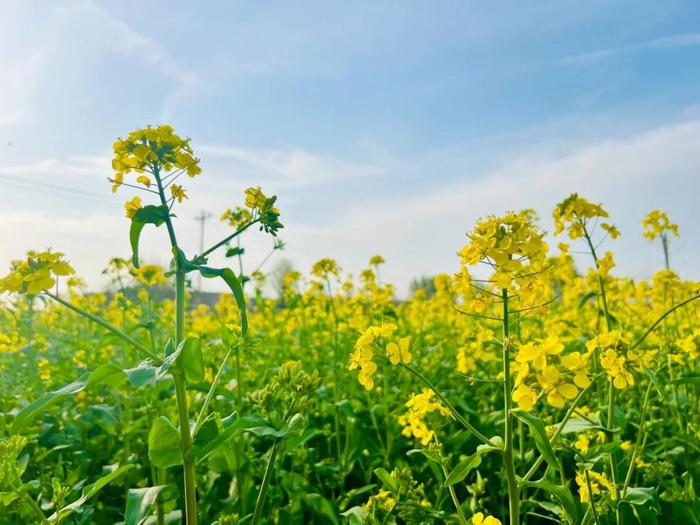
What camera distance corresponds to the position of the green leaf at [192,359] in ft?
5.59

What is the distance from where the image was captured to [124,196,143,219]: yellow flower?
2.11 meters

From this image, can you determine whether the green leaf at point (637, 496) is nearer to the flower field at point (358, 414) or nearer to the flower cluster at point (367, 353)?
the flower field at point (358, 414)

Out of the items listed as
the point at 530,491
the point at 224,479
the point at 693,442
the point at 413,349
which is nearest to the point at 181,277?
the point at 224,479

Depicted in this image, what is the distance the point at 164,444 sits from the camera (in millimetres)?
1826

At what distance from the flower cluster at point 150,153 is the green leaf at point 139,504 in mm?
989

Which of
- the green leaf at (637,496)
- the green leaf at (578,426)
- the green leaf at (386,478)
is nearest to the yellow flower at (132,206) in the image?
the green leaf at (386,478)

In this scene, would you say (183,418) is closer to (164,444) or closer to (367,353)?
(164,444)

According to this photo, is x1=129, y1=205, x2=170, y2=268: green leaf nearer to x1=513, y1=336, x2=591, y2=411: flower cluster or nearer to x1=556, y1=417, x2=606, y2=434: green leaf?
x1=513, y1=336, x2=591, y2=411: flower cluster

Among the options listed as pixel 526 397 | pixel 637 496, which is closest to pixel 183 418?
pixel 526 397

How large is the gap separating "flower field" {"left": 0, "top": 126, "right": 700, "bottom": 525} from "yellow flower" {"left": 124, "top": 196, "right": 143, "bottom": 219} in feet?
0.15

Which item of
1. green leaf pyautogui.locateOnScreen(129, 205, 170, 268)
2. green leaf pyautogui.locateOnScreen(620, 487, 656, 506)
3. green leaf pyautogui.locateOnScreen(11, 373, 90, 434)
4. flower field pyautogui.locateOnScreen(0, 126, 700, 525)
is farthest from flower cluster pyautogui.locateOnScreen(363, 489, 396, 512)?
green leaf pyautogui.locateOnScreen(129, 205, 170, 268)

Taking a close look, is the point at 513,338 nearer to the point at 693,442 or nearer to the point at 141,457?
the point at 693,442

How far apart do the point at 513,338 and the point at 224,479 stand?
7.06 ft

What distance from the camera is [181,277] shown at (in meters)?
A: 1.91
